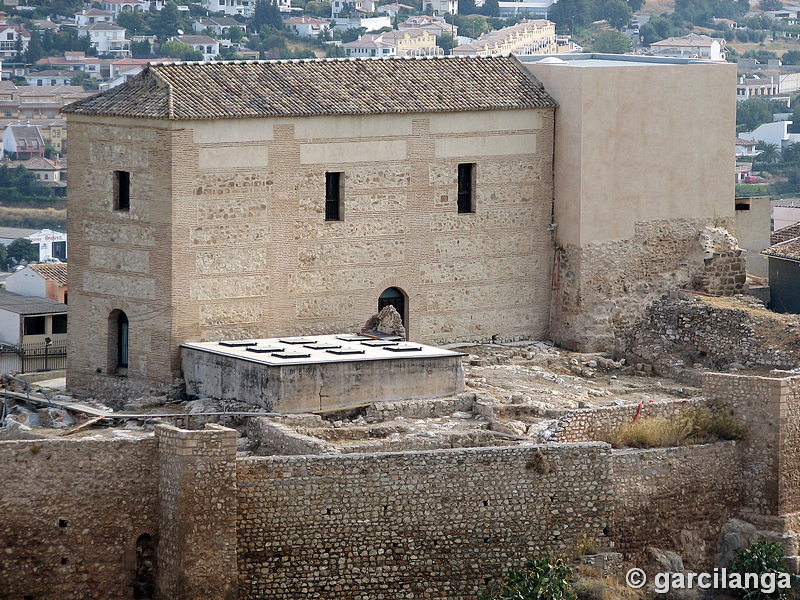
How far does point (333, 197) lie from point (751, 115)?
7379 cm

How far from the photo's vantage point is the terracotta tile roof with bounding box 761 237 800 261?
3434cm

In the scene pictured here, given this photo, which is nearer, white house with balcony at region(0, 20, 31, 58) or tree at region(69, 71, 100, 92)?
tree at region(69, 71, 100, 92)

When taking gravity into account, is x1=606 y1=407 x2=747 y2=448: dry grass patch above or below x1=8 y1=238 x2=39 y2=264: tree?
below

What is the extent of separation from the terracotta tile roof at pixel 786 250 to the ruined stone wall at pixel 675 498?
6.72 metres

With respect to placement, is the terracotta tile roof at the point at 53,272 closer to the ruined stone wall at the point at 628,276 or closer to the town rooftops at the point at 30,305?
the town rooftops at the point at 30,305

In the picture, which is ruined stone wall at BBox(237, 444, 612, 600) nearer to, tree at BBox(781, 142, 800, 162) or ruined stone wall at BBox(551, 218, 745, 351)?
ruined stone wall at BBox(551, 218, 745, 351)

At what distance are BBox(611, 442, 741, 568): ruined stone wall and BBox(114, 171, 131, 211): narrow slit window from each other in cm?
885

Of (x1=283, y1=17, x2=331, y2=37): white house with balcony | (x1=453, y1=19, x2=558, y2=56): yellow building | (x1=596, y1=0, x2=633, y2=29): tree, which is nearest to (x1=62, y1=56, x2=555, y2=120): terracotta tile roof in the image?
(x1=453, y1=19, x2=558, y2=56): yellow building

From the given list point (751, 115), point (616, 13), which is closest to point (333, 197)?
point (751, 115)

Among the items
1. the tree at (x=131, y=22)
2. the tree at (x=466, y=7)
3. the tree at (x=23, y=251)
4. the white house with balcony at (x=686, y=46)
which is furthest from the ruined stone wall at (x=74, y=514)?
the tree at (x=466, y=7)

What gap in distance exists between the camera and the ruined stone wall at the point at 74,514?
24.3 metres

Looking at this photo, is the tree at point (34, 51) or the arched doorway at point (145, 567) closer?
the arched doorway at point (145, 567)

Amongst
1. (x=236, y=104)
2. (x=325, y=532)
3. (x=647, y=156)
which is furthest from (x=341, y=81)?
(x=325, y=532)

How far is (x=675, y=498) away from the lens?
28.0 metres
